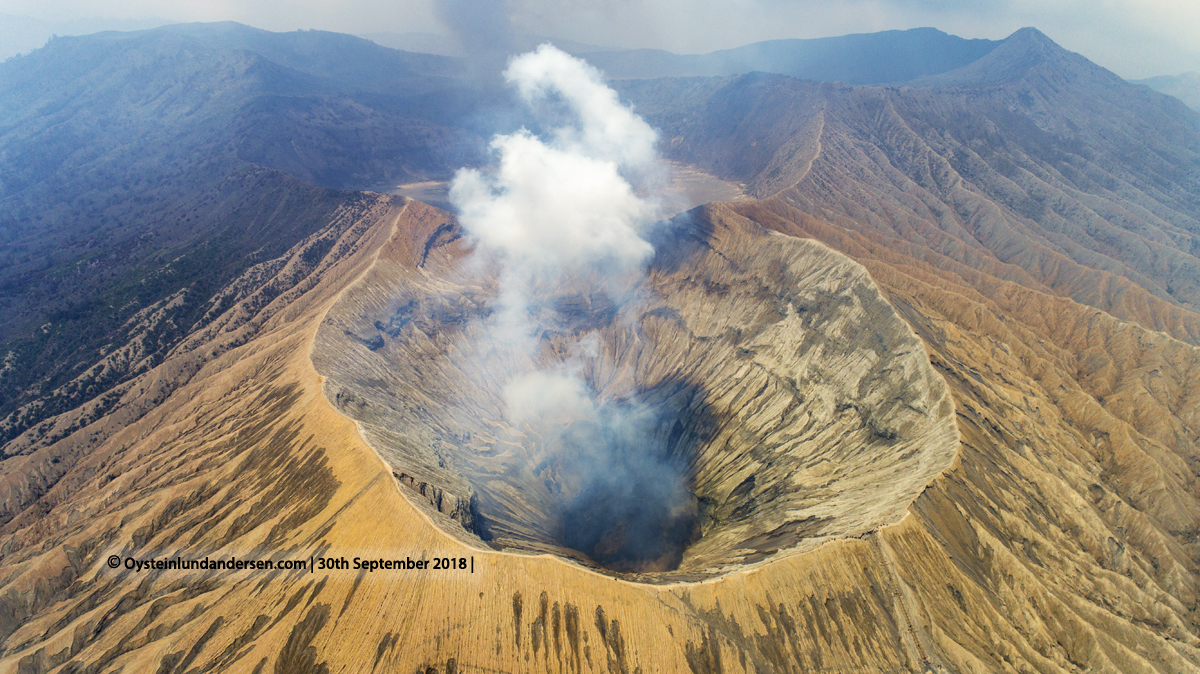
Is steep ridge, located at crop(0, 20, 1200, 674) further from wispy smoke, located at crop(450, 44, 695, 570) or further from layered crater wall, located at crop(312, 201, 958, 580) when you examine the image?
wispy smoke, located at crop(450, 44, 695, 570)

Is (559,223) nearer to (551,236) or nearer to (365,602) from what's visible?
(551,236)

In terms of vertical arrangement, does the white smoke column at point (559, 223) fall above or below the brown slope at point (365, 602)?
above

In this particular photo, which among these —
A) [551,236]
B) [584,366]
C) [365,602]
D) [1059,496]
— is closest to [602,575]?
[365,602]

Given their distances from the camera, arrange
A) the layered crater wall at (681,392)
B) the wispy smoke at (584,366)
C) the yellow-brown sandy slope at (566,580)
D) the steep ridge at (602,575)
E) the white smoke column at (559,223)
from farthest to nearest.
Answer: the white smoke column at (559,223) < the wispy smoke at (584,366) < the layered crater wall at (681,392) < the steep ridge at (602,575) < the yellow-brown sandy slope at (566,580)

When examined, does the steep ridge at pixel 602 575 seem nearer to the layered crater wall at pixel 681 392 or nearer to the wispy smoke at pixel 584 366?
the layered crater wall at pixel 681 392

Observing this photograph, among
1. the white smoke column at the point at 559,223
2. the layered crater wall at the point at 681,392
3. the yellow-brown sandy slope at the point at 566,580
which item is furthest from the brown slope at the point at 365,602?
the white smoke column at the point at 559,223

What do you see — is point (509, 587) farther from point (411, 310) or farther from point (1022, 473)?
point (411, 310)
